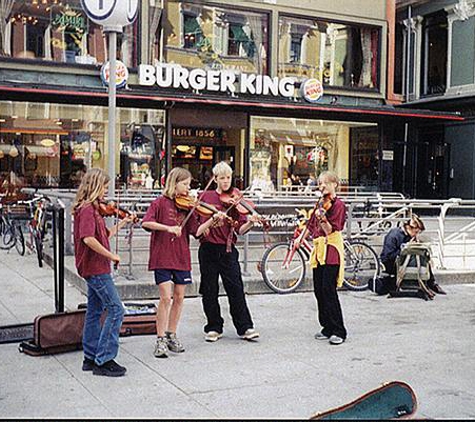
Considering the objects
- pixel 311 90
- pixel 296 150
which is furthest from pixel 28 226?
pixel 296 150

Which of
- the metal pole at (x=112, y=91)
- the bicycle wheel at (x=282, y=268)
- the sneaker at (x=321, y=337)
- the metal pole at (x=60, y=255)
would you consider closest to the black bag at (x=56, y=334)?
the metal pole at (x=60, y=255)

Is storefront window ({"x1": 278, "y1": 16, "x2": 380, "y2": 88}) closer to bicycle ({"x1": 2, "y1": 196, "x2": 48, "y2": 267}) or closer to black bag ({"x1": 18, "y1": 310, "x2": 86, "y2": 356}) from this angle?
bicycle ({"x1": 2, "y1": 196, "x2": 48, "y2": 267})

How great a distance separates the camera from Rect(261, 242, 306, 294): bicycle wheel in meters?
10.7

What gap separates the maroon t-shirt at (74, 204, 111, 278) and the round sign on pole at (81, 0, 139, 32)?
158 inches

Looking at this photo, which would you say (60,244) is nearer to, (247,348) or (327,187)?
(247,348)

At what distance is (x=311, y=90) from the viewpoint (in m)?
22.2

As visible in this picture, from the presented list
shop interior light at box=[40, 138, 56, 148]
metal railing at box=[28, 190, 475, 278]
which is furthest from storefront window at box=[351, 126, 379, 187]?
metal railing at box=[28, 190, 475, 278]

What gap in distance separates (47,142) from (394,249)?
1138cm

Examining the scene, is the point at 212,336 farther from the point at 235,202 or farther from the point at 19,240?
the point at 19,240

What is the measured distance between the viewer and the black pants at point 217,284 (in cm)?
770

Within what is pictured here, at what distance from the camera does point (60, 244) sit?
754 cm

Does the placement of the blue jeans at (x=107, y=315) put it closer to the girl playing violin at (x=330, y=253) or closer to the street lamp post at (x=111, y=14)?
the girl playing violin at (x=330, y=253)

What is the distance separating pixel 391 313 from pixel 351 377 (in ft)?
11.0

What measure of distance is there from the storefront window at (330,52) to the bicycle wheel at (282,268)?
12.7m
